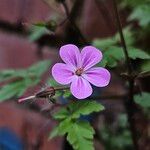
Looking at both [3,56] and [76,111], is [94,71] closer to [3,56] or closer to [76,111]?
[76,111]

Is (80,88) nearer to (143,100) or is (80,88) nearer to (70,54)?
(70,54)

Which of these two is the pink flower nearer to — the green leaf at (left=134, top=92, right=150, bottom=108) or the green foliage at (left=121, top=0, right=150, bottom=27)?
the green leaf at (left=134, top=92, right=150, bottom=108)

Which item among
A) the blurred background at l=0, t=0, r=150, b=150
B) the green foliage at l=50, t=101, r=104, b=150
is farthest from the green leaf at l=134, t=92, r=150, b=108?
the green foliage at l=50, t=101, r=104, b=150

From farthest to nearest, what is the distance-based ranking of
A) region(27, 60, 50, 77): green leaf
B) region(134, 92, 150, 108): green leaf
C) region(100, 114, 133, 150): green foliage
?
region(100, 114, 133, 150): green foliage → region(27, 60, 50, 77): green leaf → region(134, 92, 150, 108): green leaf

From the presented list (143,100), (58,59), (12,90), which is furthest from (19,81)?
(58,59)

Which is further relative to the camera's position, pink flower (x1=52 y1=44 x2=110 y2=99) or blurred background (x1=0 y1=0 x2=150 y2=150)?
blurred background (x1=0 y1=0 x2=150 y2=150)

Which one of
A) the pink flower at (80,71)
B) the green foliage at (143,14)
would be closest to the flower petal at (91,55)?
the pink flower at (80,71)

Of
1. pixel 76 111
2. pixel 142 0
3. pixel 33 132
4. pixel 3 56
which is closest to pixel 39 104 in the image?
pixel 33 132
